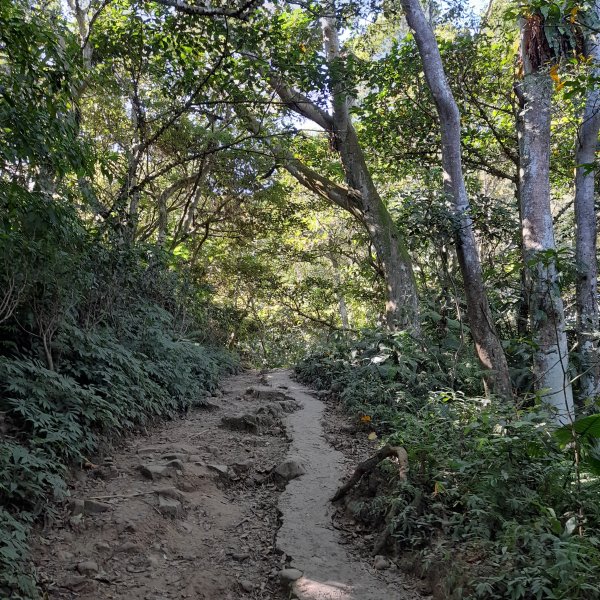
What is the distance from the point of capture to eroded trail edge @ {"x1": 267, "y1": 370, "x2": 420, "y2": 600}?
3.36 m

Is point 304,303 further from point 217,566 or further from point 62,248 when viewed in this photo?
point 217,566

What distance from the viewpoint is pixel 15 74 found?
4.03 m

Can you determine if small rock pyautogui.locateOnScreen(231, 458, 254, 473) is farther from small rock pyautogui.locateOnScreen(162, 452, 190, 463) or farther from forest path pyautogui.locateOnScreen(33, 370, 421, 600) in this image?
small rock pyautogui.locateOnScreen(162, 452, 190, 463)

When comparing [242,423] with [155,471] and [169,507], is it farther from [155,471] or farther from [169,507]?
[169,507]

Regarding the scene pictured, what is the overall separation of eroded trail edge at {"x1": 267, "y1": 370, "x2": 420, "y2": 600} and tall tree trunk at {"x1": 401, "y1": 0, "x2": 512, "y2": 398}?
9.13 ft

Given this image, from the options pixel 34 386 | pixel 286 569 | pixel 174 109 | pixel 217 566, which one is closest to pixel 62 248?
pixel 34 386

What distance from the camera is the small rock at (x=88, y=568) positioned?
135 inches

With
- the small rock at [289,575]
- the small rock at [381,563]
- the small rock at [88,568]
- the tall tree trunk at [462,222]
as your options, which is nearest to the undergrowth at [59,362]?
the small rock at [88,568]

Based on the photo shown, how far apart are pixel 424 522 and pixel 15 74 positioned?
16.6 ft

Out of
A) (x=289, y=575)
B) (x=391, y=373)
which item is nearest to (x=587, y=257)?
(x=391, y=373)

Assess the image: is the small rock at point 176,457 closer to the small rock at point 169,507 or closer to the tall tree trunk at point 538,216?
the small rock at point 169,507

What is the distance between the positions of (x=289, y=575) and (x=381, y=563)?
0.73 meters

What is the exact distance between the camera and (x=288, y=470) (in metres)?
5.52

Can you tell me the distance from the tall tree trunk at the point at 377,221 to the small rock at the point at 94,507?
7.61m
